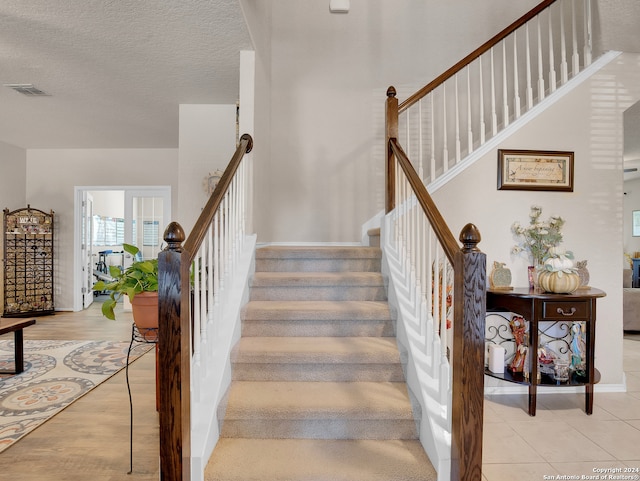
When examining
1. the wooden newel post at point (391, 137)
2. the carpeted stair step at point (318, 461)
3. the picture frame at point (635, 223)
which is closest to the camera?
the carpeted stair step at point (318, 461)

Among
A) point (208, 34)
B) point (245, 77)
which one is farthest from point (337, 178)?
point (208, 34)

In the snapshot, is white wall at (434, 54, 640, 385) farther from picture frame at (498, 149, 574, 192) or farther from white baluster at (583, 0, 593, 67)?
white baluster at (583, 0, 593, 67)

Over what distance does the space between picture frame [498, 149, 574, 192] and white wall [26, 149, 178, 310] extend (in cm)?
506

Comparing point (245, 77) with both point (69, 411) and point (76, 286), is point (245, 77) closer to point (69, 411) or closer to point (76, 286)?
point (69, 411)

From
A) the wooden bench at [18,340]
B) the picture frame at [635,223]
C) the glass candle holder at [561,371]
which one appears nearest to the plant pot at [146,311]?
the wooden bench at [18,340]

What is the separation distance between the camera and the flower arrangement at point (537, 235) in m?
3.09

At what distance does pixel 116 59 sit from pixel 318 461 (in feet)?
11.5

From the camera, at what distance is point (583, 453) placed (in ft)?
7.48

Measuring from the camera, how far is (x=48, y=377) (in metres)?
3.51

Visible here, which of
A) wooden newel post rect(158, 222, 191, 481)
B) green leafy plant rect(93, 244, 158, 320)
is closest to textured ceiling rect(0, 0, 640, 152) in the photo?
green leafy plant rect(93, 244, 158, 320)

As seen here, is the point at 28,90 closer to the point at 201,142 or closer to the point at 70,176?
the point at 201,142

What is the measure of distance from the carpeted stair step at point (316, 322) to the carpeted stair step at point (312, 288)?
9.2 inches

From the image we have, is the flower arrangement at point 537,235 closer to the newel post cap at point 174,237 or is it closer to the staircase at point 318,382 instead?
the staircase at point 318,382

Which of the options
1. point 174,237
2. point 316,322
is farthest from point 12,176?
point 174,237
